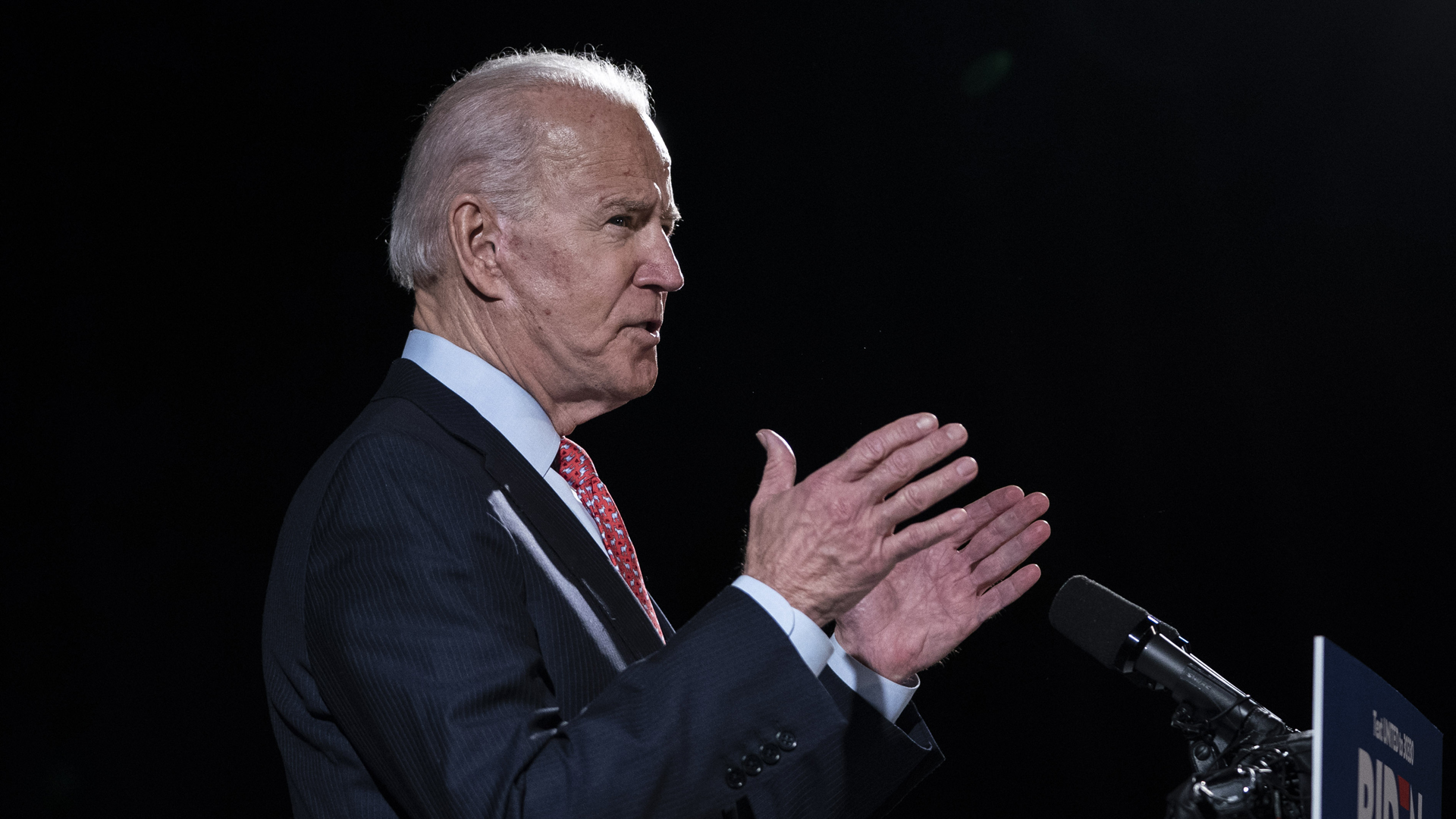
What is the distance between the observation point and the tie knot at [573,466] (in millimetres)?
1335

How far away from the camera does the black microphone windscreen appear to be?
44.4 inches

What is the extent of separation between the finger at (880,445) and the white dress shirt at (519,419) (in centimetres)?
31

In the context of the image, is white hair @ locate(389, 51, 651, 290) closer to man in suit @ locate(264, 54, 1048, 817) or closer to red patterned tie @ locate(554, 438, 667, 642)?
man in suit @ locate(264, 54, 1048, 817)

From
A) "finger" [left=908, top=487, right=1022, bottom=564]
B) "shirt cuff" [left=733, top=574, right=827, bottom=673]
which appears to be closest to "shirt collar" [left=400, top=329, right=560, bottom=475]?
"shirt cuff" [left=733, top=574, right=827, bottom=673]

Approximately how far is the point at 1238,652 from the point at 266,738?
84.2 inches

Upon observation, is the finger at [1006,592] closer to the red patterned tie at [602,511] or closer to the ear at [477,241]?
the red patterned tie at [602,511]

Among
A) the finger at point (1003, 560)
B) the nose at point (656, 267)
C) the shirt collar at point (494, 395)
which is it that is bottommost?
the finger at point (1003, 560)

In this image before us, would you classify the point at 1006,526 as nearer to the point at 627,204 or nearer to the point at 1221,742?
the point at 1221,742

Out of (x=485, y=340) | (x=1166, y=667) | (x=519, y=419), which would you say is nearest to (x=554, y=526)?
(x=519, y=419)

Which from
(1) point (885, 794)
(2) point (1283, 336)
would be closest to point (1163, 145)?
(2) point (1283, 336)

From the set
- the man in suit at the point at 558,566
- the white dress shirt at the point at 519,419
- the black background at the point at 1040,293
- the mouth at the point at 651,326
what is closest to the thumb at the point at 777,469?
the man in suit at the point at 558,566

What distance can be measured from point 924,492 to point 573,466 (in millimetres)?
546

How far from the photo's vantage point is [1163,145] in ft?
8.50

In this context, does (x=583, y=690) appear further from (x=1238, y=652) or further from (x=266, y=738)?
(x=1238, y=652)
